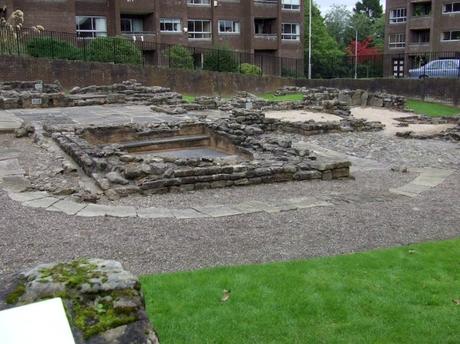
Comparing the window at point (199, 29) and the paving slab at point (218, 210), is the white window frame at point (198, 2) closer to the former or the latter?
the window at point (199, 29)

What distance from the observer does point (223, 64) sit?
37.4m

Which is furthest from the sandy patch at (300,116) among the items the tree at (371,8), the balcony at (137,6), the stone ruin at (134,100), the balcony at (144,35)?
the tree at (371,8)

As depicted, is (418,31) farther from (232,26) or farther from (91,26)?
(91,26)

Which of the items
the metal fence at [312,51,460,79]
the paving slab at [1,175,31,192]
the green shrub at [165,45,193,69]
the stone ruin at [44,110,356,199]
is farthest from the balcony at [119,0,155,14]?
the paving slab at [1,175,31,192]

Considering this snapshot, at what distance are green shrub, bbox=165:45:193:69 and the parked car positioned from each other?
1432 cm

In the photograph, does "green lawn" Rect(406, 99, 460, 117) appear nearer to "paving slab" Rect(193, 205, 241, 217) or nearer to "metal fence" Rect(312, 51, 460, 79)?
"metal fence" Rect(312, 51, 460, 79)

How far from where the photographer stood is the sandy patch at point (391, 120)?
20669 millimetres

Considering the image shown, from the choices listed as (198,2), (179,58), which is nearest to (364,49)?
(198,2)

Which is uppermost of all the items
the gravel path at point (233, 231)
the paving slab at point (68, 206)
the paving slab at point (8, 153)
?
the paving slab at point (8, 153)

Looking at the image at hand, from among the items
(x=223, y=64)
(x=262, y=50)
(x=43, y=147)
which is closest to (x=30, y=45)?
(x=223, y=64)

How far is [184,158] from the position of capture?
11.6 m

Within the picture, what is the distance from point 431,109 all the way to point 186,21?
82.5ft

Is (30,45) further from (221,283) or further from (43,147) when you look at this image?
(221,283)

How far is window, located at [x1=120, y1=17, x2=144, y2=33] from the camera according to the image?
44719mm
